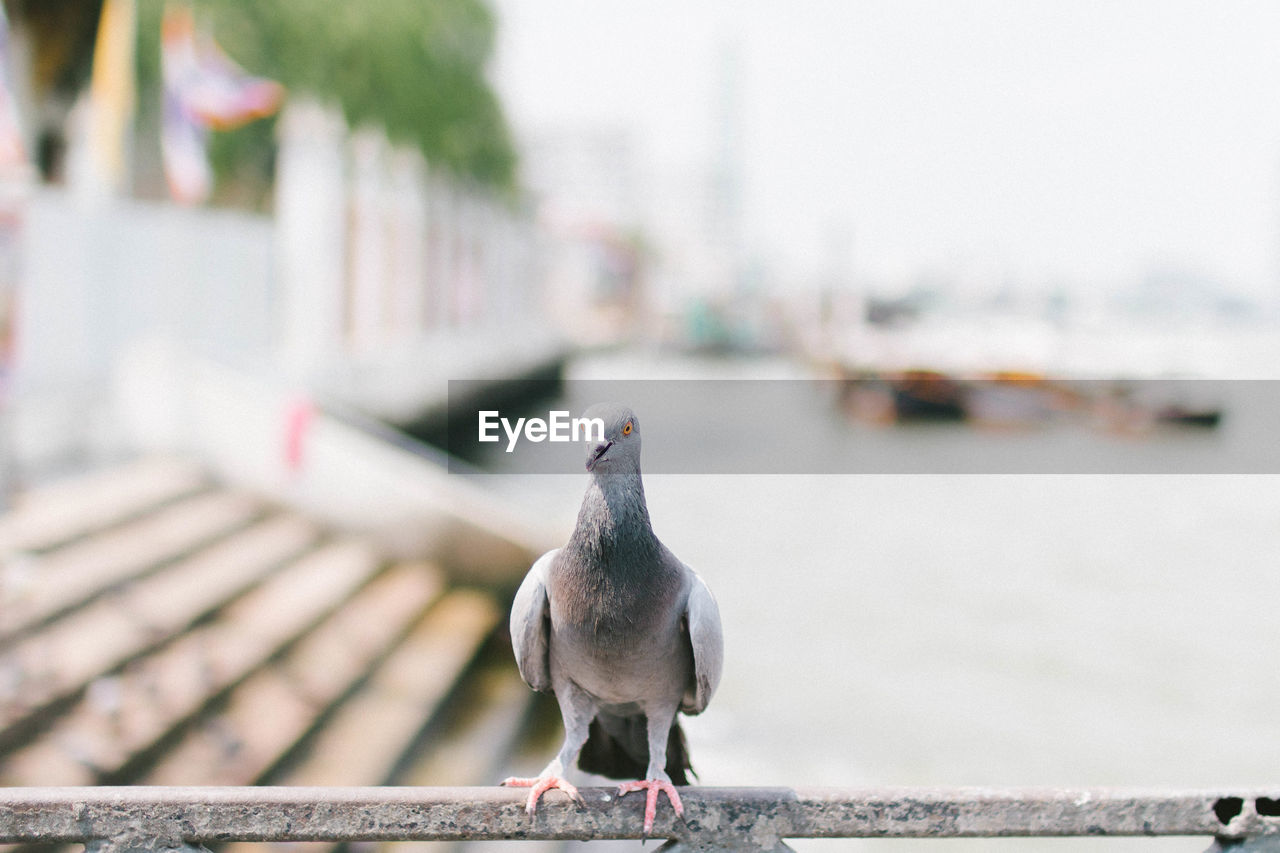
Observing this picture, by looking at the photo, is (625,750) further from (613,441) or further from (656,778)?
(613,441)

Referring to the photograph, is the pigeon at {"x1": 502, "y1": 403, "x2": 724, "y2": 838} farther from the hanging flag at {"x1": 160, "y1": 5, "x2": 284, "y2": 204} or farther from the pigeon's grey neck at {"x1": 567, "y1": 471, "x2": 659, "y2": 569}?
the hanging flag at {"x1": 160, "y1": 5, "x2": 284, "y2": 204}

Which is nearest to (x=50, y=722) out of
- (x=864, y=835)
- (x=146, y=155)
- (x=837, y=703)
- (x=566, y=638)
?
(x=566, y=638)

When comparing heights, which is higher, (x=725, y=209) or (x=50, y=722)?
(x=725, y=209)

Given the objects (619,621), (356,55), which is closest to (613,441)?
(619,621)

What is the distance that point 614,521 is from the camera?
1.46 m

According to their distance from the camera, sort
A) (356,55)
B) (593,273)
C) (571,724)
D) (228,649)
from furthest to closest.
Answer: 1. (593,273)
2. (356,55)
3. (228,649)
4. (571,724)

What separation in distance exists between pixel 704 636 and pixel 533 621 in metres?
0.26

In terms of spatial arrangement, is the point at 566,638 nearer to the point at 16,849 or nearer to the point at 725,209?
the point at 16,849

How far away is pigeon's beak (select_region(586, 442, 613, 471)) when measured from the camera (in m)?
1.37

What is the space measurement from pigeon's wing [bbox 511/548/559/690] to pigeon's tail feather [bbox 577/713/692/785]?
0.71 feet

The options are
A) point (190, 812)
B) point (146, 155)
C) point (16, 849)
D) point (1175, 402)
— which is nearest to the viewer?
point (190, 812)

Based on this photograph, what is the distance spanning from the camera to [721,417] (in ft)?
120

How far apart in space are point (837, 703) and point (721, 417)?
28.4m

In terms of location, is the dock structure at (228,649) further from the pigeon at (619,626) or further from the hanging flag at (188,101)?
the hanging flag at (188,101)
